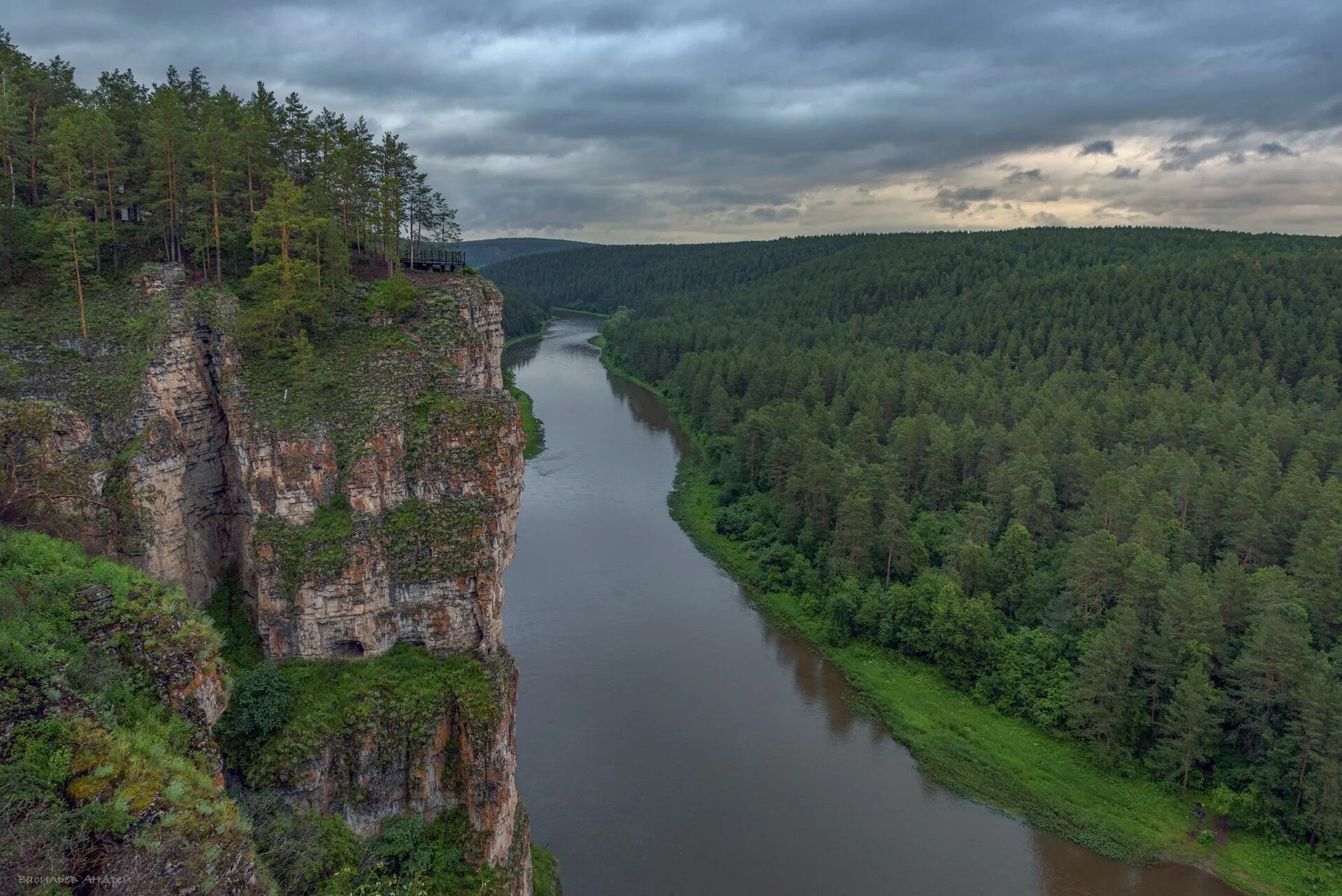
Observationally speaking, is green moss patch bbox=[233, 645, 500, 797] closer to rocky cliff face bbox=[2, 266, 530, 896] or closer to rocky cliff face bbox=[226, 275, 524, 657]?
rocky cliff face bbox=[2, 266, 530, 896]

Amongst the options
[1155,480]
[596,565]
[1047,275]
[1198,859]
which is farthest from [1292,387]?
[596,565]

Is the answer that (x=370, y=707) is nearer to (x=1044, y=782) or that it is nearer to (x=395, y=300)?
(x=395, y=300)

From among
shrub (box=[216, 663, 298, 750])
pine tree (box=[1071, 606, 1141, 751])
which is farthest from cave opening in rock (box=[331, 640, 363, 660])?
pine tree (box=[1071, 606, 1141, 751])

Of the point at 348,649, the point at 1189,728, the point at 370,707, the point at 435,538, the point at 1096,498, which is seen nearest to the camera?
the point at 370,707

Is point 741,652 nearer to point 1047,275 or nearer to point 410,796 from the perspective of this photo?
point 410,796

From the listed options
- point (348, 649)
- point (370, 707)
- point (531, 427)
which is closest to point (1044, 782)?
point (370, 707)

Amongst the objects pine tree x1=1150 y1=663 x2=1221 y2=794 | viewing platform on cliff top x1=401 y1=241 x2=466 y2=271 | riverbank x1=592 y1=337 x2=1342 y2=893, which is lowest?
riverbank x1=592 y1=337 x2=1342 y2=893
